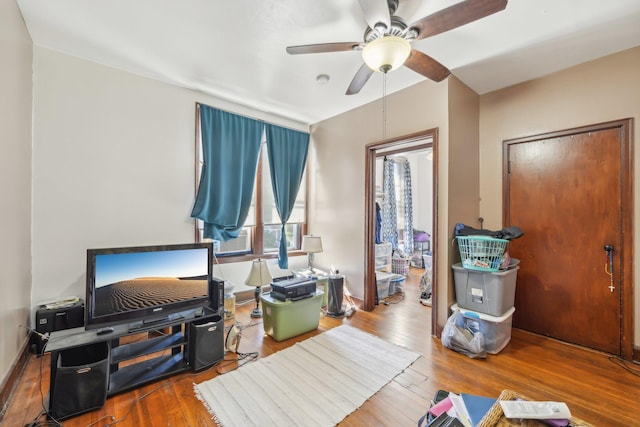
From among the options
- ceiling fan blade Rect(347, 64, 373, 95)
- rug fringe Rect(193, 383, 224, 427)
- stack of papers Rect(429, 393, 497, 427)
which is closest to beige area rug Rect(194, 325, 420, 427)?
rug fringe Rect(193, 383, 224, 427)

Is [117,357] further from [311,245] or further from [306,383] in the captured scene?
[311,245]

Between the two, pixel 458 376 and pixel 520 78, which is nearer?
pixel 458 376

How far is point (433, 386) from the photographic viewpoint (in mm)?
1999

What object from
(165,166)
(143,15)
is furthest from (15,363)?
(143,15)

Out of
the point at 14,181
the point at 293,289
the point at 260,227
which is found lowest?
the point at 293,289

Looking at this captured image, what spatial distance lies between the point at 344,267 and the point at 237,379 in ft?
6.84

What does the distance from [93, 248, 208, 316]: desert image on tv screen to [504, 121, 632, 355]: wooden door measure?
10.9 ft

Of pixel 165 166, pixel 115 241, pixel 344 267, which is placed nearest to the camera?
pixel 115 241

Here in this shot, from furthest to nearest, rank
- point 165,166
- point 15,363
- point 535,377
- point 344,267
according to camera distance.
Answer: point 344,267, point 165,166, point 535,377, point 15,363

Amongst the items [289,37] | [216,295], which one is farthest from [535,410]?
[289,37]

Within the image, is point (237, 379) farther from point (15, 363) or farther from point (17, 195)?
point (17, 195)

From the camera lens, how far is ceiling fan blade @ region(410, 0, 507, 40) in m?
1.39

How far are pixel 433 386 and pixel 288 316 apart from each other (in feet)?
4.61

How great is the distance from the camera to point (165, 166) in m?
3.03
